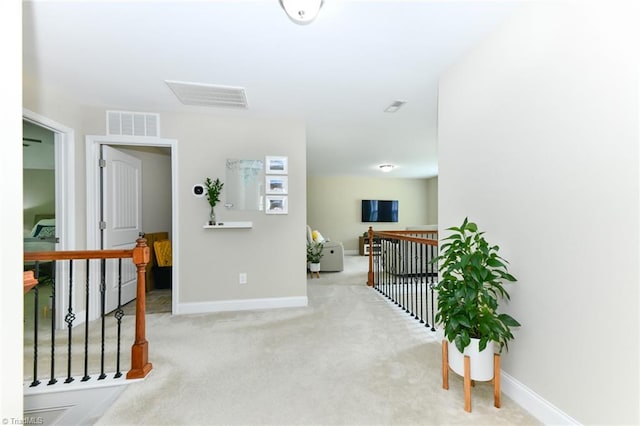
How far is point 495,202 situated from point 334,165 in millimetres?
4929

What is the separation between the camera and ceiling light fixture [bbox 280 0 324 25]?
4.76 ft

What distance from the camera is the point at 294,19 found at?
1.55 metres

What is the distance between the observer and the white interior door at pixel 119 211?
3.15 m

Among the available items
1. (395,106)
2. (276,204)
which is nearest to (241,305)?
(276,204)

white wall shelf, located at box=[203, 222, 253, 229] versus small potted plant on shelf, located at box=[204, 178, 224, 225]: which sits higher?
small potted plant on shelf, located at box=[204, 178, 224, 225]

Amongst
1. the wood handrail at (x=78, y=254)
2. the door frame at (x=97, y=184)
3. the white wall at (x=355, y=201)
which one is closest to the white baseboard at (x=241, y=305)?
the door frame at (x=97, y=184)

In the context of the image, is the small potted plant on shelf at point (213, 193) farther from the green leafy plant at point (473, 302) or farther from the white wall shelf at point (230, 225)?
the green leafy plant at point (473, 302)

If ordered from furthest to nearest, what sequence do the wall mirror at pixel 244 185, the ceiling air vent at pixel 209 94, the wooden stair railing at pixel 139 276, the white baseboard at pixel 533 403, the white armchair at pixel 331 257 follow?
the white armchair at pixel 331 257, the wall mirror at pixel 244 185, the ceiling air vent at pixel 209 94, the wooden stair railing at pixel 139 276, the white baseboard at pixel 533 403

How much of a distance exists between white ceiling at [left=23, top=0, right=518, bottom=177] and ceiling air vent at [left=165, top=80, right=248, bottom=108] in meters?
0.08

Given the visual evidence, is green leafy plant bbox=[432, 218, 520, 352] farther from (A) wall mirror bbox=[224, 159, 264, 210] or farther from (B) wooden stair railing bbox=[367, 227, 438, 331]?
(A) wall mirror bbox=[224, 159, 264, 210]

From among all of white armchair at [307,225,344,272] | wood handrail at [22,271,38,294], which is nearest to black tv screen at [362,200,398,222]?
white armchair at [307,225,344,272]

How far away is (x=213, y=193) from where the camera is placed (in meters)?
3.19

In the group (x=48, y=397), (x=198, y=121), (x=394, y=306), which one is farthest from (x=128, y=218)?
(x=394, y=306)
